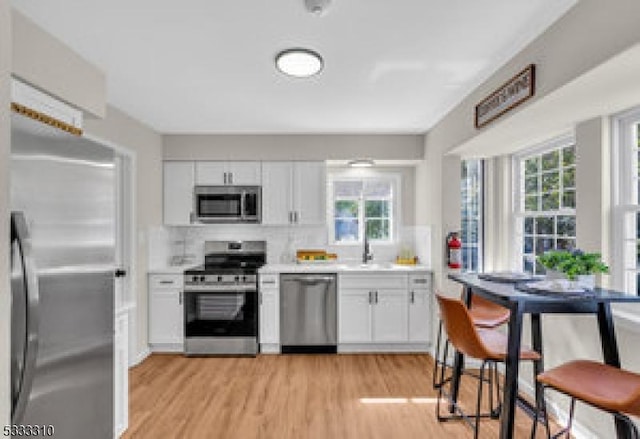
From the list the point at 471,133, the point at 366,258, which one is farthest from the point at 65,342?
the point at 366,258

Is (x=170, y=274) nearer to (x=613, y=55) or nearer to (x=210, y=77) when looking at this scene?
(x=210, y=77)

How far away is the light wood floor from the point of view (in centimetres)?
242

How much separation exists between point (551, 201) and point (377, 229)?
198 cm

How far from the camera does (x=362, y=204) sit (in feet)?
14.9

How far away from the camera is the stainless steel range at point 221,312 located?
12.3 ft

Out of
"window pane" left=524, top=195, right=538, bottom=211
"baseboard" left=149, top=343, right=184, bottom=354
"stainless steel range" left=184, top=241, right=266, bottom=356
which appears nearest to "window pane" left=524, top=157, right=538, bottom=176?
"window pane" left=524, top=195, right=538, bottom=211

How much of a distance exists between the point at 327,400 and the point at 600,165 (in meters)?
2.45

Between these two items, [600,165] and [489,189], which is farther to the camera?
[489,189]

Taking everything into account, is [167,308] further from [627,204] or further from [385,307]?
[627,204]

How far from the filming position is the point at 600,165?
2.20 meters

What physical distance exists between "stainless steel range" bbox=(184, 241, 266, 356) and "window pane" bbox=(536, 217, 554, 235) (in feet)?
8.82

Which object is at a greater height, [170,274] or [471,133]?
[471,133]

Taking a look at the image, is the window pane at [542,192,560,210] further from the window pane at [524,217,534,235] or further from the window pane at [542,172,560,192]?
the window pane at [524,217,534,235]

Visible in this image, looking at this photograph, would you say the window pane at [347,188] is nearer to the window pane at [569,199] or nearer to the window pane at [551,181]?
the window pane at [551,181]
